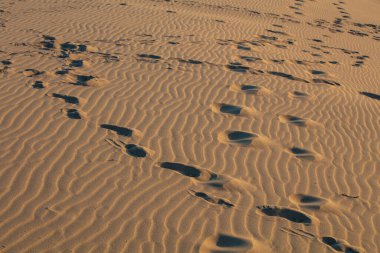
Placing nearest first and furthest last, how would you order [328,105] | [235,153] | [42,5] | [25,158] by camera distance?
[25,158]
[235,153]
[328,105]
[42,5]

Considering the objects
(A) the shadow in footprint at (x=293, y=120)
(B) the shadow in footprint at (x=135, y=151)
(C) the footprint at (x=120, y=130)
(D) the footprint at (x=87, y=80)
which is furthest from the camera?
(D) the footprint at (x=87, y=80)

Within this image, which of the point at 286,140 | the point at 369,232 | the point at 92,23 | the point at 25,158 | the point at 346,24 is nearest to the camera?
the point at 369,232

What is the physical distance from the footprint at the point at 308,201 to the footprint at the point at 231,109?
2.29 meters

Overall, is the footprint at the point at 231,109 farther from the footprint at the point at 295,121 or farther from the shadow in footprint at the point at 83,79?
the shadow in footprint at the point at 83,79

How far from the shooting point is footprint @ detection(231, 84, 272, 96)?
8.39 meters

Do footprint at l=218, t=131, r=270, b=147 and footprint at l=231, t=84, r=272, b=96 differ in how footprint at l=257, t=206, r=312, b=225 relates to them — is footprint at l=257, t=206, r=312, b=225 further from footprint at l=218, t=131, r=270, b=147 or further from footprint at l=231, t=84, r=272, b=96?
footprint at l=231, t=84, r=272, b=96

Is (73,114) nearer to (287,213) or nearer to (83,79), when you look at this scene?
(83,79)

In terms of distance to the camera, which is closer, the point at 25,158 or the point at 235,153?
the point at 25,158

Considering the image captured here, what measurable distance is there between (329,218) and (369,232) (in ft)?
1.36

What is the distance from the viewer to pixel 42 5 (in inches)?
519

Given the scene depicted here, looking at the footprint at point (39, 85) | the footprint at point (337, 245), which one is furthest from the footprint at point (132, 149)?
the footprint at point (337, 245)

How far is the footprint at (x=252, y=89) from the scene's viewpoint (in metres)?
8.39

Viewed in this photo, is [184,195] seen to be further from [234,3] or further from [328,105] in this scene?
[234,3]

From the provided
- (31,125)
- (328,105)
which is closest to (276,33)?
(328,105)
